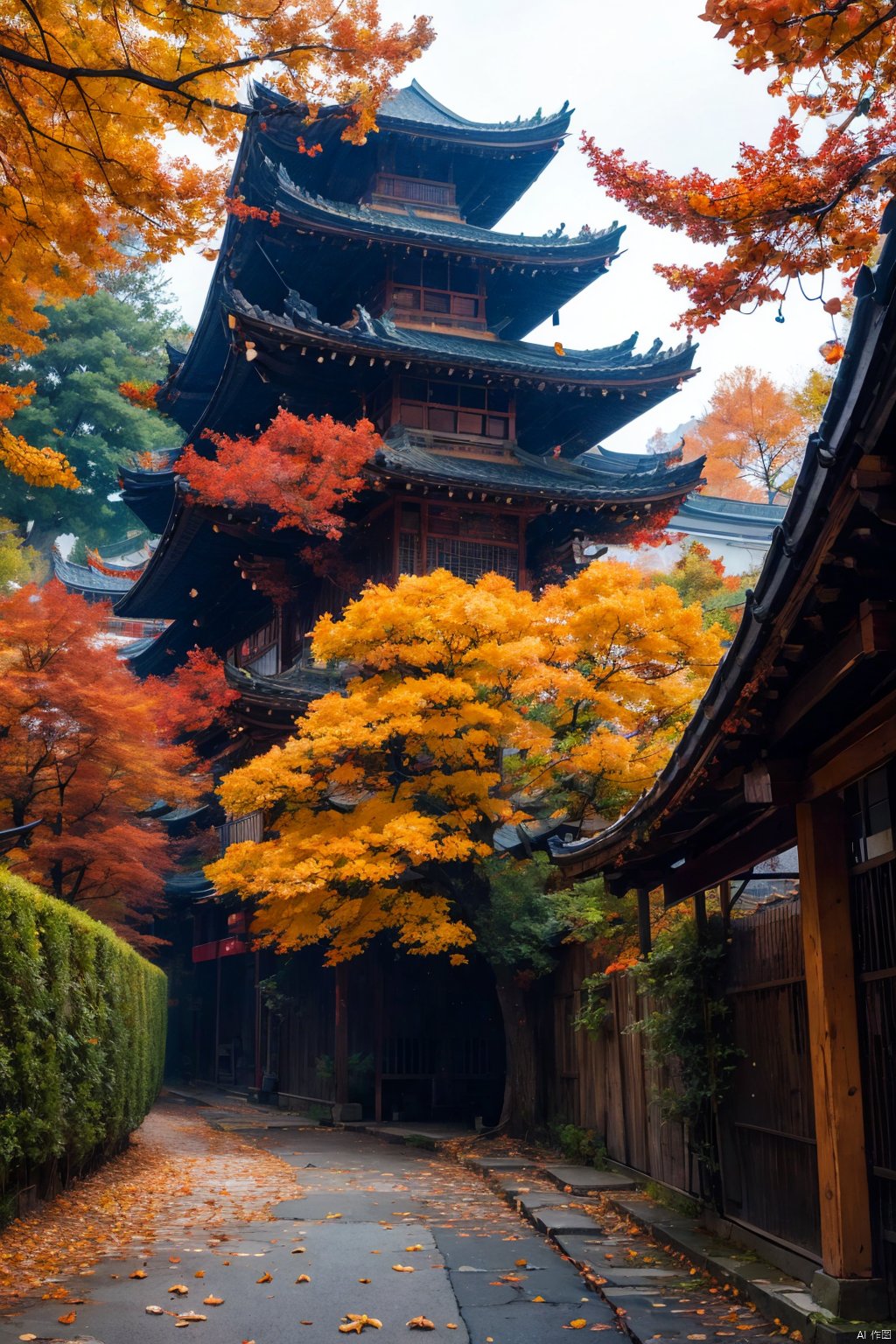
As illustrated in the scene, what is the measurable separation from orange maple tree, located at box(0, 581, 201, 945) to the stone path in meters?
8.87

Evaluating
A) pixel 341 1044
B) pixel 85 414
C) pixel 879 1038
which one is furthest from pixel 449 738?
pixel 85 414

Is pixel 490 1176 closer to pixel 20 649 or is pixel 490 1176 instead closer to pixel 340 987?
pixel 340 987

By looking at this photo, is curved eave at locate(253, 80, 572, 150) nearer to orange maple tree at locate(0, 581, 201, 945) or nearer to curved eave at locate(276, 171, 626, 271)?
curved eave at locate(276, 171, 626, 271)

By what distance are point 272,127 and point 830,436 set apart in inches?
979

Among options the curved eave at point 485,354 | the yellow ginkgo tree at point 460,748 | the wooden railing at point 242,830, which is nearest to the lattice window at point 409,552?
the curved eave at point 485,354

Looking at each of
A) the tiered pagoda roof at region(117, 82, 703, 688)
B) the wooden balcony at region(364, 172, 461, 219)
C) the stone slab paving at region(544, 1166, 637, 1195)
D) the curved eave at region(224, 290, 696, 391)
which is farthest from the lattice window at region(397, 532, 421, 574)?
the stone slab paving at region(544, 1166, 637, 1195)

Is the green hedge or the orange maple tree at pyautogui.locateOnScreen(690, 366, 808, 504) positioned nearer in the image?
the green hedge

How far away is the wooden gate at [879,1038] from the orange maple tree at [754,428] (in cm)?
3611

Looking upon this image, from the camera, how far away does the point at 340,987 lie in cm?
2122

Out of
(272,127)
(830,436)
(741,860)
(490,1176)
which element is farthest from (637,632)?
(272,127)

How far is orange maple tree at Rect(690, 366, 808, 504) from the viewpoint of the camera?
1704 inches

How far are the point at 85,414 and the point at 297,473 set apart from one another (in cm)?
2625

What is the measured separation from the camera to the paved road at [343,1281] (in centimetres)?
669

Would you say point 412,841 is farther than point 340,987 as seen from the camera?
No
